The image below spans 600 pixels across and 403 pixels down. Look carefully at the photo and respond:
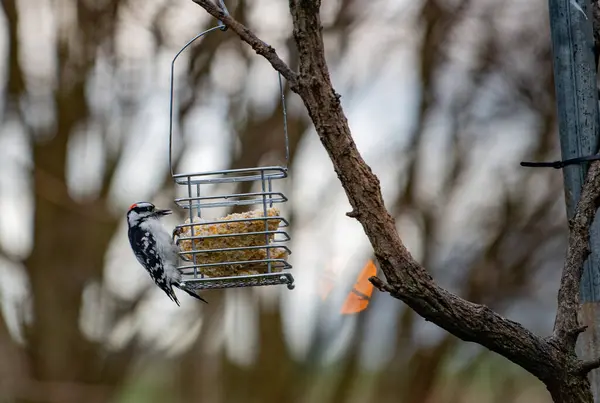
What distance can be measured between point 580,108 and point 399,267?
0.70 m

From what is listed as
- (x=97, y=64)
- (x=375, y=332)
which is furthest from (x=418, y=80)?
(x=97, y=64)

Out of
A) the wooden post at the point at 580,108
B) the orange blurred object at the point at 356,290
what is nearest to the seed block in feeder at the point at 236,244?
the wooden post at the point at 580,108

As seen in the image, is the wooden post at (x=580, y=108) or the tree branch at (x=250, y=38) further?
the wooden post at (x=580, y=108)

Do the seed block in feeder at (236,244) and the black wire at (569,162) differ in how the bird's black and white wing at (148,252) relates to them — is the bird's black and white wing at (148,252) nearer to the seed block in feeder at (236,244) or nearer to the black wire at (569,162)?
the seed block in feeder at (236,244)

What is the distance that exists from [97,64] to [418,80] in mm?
1931

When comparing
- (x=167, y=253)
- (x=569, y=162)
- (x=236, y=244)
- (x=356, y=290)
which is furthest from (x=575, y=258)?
(x=356, y=290)

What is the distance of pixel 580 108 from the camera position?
2.41 metres

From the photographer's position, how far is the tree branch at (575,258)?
2303 millimetres

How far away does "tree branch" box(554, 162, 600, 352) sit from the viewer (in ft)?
7.55

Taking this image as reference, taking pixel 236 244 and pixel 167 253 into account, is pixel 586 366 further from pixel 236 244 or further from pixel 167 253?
pixel 167 253

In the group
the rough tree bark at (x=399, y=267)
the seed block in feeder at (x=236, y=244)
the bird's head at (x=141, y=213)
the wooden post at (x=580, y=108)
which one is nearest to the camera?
the rough tree bark at (x=399, y=267)

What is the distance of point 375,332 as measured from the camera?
220 inches

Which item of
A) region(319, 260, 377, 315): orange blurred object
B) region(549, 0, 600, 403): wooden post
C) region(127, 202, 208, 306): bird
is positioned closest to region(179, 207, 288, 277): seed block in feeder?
region(127, 202, 208, 306): bird

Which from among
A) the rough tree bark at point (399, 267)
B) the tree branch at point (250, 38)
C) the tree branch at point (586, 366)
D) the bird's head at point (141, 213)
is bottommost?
the tree branch at point (586, 366)
